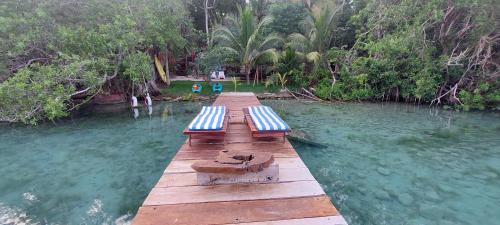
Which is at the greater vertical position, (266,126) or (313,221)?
(266,126)

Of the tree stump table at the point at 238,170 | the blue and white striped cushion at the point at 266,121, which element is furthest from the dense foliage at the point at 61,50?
the tree stump table at the point at 238,170

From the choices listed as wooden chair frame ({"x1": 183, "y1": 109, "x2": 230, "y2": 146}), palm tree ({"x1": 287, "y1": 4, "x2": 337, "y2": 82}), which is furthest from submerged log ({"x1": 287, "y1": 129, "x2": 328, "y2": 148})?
palm tree ({"x1": 287, "y1": 4, "x2": 337, "y2": 82})

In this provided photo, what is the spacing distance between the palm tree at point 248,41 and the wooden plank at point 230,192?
12055 millimetres

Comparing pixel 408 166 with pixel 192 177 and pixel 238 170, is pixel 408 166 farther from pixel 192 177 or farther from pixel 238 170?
pixel 192 177

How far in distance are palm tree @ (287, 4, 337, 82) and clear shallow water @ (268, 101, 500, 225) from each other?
589 cm

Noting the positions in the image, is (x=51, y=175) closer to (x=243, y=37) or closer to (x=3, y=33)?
(x=3, y=33)

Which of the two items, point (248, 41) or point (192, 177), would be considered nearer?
point (192, 177)

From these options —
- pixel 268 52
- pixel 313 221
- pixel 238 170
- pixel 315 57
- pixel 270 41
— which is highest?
pixel 270 41

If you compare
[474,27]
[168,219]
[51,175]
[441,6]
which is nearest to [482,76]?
[474,27]

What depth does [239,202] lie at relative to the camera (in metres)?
2.76

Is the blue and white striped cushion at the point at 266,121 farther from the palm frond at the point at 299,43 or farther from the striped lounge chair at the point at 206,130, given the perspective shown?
the palm frond at the point at 299,43

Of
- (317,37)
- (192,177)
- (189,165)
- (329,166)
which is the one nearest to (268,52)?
(317,37)

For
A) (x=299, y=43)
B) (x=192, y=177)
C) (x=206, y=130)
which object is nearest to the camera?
(x=192, y=177)

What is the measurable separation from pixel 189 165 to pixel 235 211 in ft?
4.80
